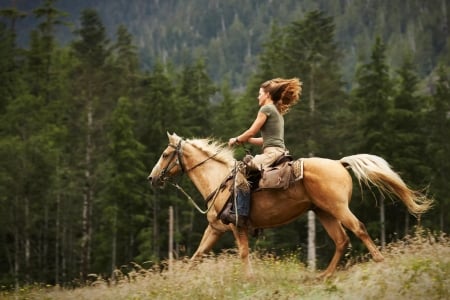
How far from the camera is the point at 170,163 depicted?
11961 mm

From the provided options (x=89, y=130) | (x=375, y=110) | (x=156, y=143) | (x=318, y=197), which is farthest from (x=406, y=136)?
(x=318, y=197)

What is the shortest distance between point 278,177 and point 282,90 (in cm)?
155

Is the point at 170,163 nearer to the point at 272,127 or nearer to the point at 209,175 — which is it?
the point at 209,175

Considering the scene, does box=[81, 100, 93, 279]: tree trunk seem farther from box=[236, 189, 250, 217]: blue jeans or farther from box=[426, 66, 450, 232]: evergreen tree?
box=[236, 189, 250, 217]: blue jeans

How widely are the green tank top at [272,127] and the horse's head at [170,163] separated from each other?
7.67 feet

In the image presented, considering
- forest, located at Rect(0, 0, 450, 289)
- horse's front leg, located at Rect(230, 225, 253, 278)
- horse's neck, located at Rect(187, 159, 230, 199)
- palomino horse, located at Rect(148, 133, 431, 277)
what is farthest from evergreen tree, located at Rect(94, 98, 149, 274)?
horse's front leg, located at Rect(230, 225, 253, 278)

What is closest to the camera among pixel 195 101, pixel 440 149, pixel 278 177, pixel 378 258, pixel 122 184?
pixel 378 258

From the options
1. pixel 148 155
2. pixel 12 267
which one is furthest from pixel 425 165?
pixel 12 267

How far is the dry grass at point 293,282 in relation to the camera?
7.58 metres

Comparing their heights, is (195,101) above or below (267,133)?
above

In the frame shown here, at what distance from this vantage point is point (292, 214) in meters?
10.2

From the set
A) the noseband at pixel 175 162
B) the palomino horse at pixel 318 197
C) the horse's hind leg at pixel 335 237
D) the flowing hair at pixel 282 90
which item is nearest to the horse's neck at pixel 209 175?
the palomino horse at pixel 318 197

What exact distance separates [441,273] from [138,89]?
44294 mm

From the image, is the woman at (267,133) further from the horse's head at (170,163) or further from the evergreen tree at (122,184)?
the evergreen tree at (122,184)
